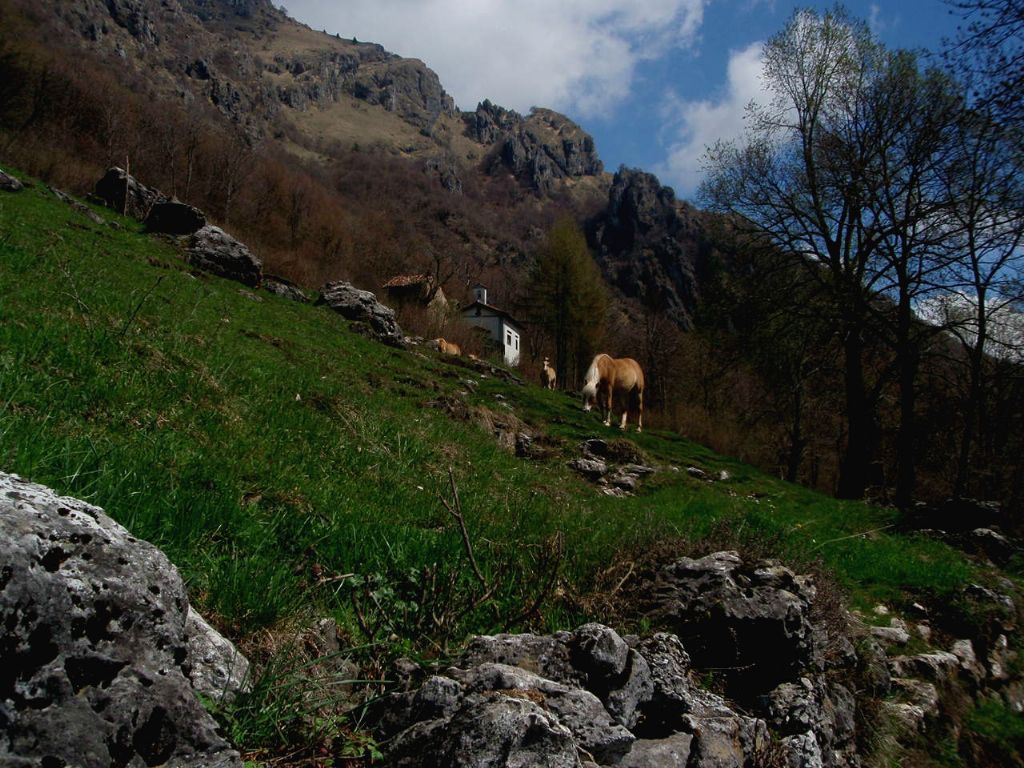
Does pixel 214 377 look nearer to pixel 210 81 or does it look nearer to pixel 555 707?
pixel 555 707

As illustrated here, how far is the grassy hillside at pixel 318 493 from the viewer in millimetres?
3148

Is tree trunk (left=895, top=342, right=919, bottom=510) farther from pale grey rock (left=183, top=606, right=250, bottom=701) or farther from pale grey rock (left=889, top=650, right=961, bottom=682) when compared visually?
pale grey rock (left=183, top=606, right=250, bottom=701)

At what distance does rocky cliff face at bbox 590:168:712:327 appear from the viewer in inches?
5128

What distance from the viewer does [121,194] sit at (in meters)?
30.9

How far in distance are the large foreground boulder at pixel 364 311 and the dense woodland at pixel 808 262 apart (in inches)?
306

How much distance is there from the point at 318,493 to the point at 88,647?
3.86 m

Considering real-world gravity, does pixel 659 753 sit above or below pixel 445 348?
below

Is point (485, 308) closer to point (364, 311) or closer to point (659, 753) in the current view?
point (364, 311)

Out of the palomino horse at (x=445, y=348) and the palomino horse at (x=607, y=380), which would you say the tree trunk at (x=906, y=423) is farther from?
the palomino horse at (x=445, y=348)

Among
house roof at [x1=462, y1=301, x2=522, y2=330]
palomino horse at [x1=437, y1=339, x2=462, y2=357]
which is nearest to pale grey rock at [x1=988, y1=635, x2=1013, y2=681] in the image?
palomino horse at [x1=437, y1=339, x2=462, y2=357]

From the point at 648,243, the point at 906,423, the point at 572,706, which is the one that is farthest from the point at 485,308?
the point at 648,243

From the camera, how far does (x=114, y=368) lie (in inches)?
253

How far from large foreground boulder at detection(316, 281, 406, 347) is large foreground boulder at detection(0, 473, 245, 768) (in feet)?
80.1

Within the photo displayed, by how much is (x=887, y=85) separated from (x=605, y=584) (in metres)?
21.8
